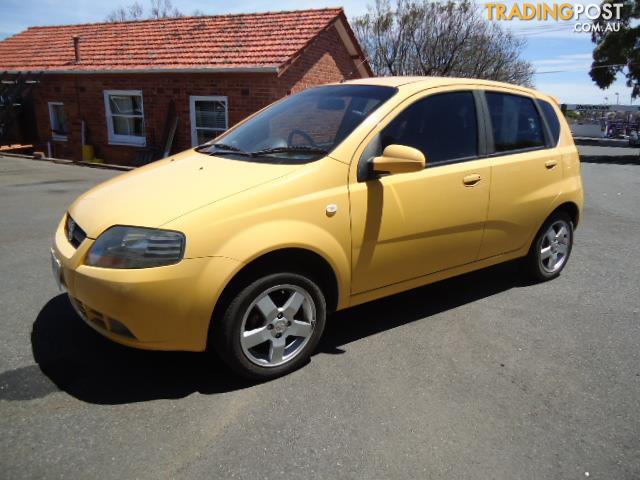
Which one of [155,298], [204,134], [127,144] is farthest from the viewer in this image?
[127,144]

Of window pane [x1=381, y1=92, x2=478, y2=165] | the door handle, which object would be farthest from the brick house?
the door handle

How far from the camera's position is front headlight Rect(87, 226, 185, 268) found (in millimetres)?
2482

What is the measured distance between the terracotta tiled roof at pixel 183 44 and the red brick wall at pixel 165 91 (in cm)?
32

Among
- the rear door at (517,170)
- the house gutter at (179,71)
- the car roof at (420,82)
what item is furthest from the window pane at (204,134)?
the rear door at (517,170)

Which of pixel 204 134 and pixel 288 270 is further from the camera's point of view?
pixel 204 134

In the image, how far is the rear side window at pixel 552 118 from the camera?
14.4ft

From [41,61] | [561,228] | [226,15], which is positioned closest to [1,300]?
[561,228]

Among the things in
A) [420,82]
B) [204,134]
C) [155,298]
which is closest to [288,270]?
[155,298]

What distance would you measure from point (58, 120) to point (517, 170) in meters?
15.9

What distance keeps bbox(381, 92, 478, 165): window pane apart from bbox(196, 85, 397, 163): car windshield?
21cm

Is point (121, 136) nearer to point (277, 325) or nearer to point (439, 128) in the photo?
point (439, 128)

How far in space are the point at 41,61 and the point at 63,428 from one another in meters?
16.9

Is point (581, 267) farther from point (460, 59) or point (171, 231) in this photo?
point (460, 59)

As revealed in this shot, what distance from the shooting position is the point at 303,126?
348 centimetres
